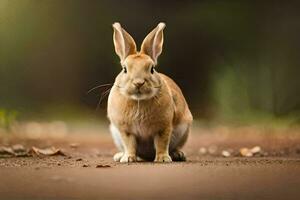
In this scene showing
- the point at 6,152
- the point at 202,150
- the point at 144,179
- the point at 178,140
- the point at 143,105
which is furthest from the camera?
the point at 202,150

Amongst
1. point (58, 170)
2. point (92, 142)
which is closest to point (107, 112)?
point (58, 170)

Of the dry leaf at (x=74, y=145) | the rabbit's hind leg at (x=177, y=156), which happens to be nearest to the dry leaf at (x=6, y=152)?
the dry leaf at (x=74, y=145)

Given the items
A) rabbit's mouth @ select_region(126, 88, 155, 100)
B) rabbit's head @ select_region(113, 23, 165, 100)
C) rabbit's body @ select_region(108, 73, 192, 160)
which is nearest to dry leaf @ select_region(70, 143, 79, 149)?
rabbit's body @ select_region(108, 73, 192, 160)

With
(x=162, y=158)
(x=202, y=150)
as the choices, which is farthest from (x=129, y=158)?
(x=202, y=150)

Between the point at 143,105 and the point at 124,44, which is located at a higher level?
the point at 124,44

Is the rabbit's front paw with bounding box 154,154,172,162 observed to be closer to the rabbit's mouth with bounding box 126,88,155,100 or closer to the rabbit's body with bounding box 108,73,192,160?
the rabbit's body with bounding box 108,73,192,160

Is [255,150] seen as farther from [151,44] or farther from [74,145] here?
[151,44]

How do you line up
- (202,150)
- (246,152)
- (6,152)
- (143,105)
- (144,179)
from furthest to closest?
1. (202,150)
2. (246,152)
3. (6,152)
4. (143,105)
5. (144,179)

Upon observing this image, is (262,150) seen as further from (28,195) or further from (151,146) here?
(28,195)
